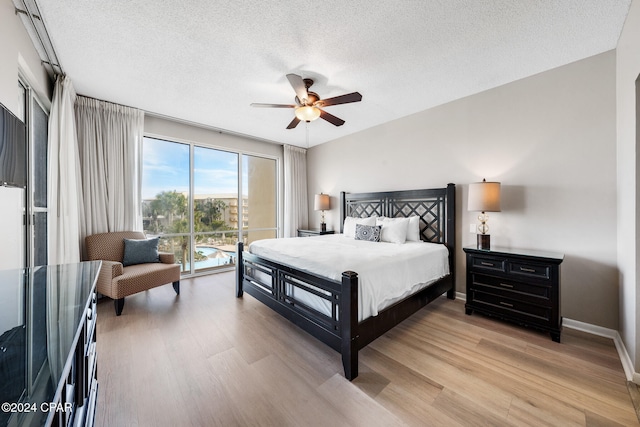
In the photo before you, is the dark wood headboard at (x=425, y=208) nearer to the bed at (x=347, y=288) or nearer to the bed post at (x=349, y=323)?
the bed at (x=347, y=288)

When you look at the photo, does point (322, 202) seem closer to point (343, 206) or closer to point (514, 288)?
point (343, 206)

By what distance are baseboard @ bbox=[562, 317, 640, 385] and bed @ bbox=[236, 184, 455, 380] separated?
1164mm

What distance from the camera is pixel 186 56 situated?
247cm

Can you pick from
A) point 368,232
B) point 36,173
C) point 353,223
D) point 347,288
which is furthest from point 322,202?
point 36,173

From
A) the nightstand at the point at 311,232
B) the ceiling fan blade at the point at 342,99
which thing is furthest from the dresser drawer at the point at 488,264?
the nightstand at the point at 311,232

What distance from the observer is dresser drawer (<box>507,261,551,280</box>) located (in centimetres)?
241

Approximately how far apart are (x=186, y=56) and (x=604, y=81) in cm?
417

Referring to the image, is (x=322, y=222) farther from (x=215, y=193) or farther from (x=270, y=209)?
(x=215, y=193)

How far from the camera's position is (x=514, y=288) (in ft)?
8.52

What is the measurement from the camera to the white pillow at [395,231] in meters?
3.52

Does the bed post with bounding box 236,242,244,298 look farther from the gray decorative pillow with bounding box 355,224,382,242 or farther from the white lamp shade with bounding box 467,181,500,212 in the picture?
the white lamp shade with bounding box 467,181,500,212

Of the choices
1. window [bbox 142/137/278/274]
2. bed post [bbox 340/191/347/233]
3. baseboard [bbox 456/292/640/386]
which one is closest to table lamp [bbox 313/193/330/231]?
bed post [bbox 340/191/347/233]

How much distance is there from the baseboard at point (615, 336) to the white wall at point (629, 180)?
0.20ft

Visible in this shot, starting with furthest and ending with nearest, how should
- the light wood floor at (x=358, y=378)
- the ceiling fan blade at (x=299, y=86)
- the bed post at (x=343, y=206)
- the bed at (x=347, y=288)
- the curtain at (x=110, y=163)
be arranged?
the bed post at (x=343, y=206), the curtain at (x=110, y=163), the ceiling fan blade at (x=299, y=86), the bed at (x=347, y=288), the light wood floor at (x=358, y=378)
